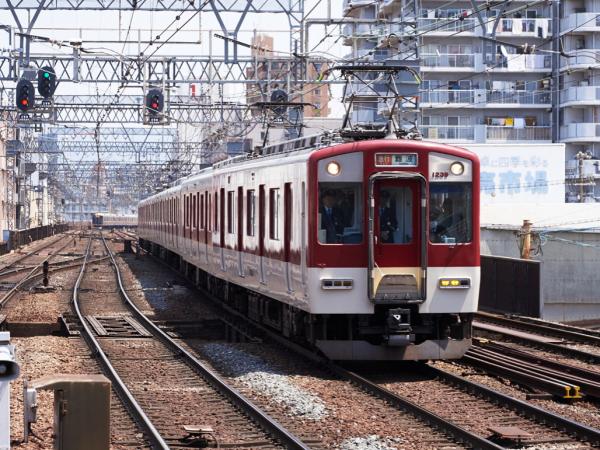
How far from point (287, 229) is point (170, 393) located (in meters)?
3.00

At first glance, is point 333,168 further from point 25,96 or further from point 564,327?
point 25,96

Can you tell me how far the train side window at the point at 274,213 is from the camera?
48.2 feet

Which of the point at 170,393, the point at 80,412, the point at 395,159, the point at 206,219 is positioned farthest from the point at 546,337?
the point at 80,412

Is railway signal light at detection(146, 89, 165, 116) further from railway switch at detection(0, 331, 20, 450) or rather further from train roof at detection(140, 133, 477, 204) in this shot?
railway switch at detection(0, 331, 20, 450)

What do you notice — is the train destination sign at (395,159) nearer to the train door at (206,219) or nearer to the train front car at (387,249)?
the train front car at (387,249)

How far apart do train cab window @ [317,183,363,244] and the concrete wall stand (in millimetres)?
12284

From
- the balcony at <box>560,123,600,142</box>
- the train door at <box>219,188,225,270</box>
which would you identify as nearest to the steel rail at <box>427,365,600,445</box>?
the train door at <box>219,188,225,270</box>

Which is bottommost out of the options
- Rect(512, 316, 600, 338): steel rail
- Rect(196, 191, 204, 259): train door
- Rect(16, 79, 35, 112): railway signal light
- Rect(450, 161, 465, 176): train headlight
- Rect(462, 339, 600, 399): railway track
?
Rect(512, 316, 600, 338): steel rail

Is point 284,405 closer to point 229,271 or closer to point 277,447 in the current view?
point 277,447

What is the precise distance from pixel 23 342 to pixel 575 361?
23.9 ft

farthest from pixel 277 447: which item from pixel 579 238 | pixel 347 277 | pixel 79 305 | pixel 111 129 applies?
pixel 111 129

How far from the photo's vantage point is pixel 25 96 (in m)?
29.5

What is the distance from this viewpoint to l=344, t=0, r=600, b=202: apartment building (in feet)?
161

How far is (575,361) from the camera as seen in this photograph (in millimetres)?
14047
